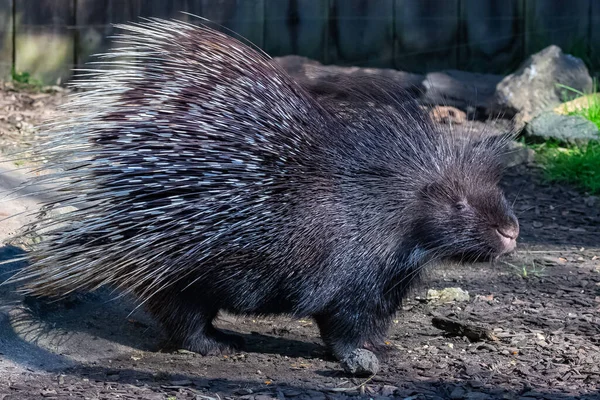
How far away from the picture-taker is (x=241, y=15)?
820cm

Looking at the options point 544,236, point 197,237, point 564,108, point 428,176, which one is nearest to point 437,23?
point 564,108

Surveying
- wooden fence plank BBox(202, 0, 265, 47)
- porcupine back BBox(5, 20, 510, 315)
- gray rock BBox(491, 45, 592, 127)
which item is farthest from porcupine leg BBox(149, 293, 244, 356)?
wooden fence plank BBox(202, 0, 265, 47)

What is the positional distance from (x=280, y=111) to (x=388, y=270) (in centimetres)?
82

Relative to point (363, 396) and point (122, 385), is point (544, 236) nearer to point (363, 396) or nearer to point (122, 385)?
point (363, 396)

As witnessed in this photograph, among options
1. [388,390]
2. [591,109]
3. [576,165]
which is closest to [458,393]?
[388,390]

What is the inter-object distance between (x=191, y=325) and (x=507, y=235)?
56.8 inches

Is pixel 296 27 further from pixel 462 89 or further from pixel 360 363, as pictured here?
pixel 360 363

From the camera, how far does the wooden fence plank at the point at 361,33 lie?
825 centimetres

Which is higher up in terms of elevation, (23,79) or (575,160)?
(23,79)

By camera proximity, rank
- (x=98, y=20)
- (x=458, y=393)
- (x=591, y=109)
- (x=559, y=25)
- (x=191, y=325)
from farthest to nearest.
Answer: (x=559, y=25)
(x=98, y=20)
(x=591, y=109)
(x=191, y=325)
(x=458, y=393)

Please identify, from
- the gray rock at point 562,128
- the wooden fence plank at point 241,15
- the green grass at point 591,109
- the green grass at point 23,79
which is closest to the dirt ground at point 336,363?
the gray rock at point 562,128

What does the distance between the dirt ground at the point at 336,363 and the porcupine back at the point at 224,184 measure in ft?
1.00

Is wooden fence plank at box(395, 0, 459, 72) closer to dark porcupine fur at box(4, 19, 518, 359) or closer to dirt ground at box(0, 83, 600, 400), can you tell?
dirt ground at box(0, 83, 600, 400)

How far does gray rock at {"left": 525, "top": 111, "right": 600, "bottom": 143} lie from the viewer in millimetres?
6949
